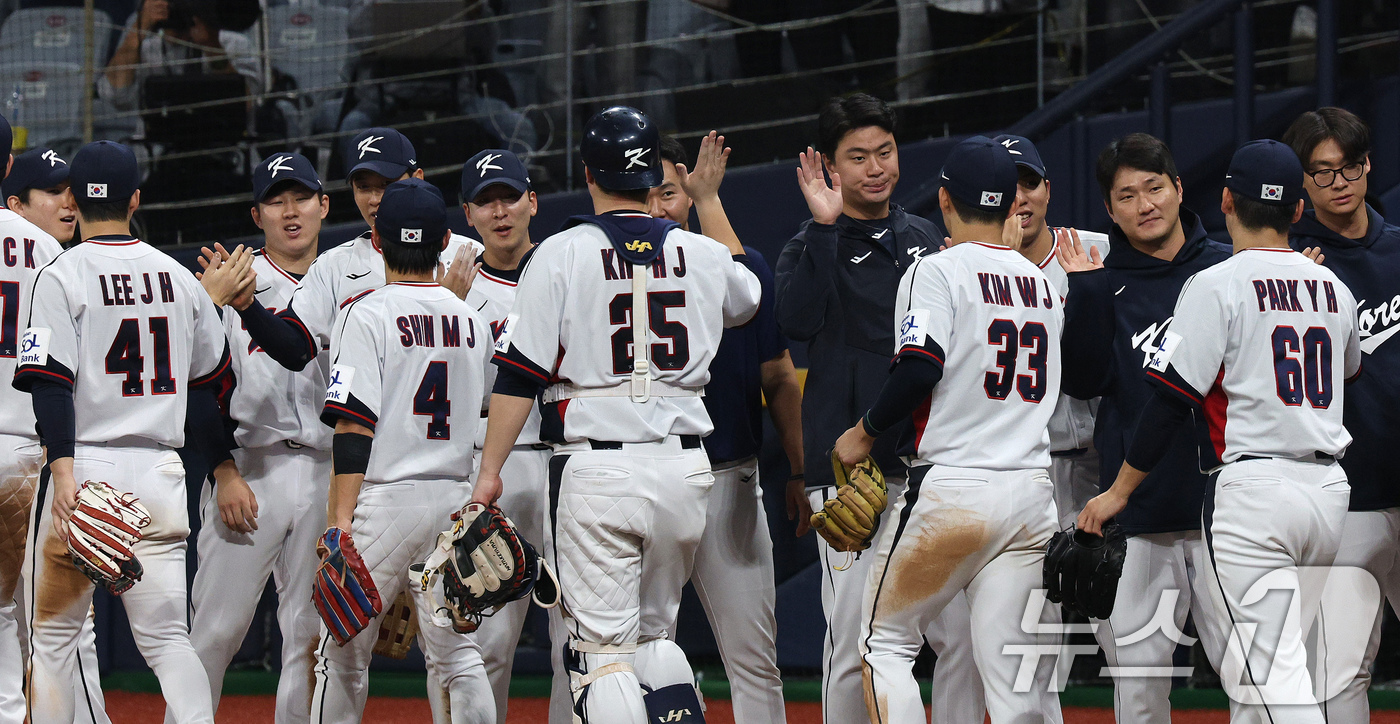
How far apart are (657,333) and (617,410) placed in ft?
0.72

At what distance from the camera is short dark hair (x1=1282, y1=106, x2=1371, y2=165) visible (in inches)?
155

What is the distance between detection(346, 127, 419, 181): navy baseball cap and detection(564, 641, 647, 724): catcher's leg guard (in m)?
1.88

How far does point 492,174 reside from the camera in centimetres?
443

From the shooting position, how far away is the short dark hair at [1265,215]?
3.49 metres

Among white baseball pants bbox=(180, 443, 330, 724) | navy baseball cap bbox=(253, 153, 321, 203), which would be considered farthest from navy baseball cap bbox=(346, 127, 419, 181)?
white baseball pants bbox=(180, 443, 330, 724)

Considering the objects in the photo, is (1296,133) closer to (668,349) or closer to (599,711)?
(668,349)

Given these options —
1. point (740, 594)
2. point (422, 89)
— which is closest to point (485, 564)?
point (740, 594)

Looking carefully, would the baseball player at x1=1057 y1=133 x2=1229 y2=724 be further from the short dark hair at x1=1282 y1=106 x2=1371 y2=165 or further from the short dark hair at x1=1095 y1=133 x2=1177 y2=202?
the short dark hair at x1=1282 y1=106 x2=1371 y2=165

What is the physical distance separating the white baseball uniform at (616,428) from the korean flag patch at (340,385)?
54 centimetres

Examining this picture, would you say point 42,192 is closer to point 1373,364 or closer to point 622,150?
point 622,150

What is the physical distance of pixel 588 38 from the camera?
7289mm

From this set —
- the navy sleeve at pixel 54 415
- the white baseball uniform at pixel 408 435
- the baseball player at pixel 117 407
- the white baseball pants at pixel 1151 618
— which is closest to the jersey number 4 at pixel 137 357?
the baseball player at pixel 117 407

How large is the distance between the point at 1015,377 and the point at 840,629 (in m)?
0.93

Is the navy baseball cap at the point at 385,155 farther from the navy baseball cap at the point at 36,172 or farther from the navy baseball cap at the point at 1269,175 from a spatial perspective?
the navy baseball cap at the point at 1269,175
